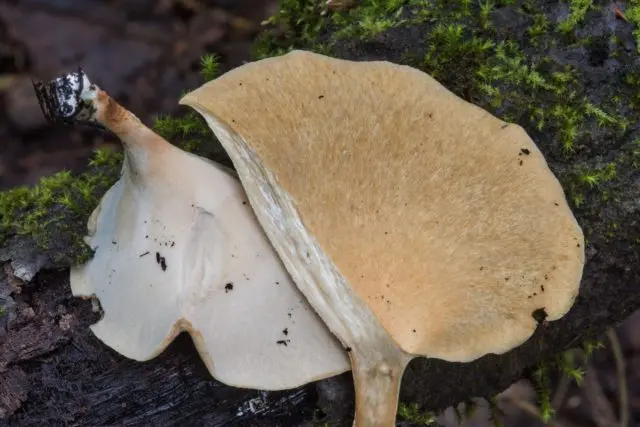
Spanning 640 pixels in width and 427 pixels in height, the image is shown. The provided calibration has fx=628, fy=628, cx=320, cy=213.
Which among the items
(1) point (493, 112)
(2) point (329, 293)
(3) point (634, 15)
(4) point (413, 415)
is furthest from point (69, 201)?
(3) point (634, 15)

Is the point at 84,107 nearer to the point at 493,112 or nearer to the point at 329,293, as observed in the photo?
the point at 329,293

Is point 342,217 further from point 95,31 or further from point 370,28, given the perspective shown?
point 95,31

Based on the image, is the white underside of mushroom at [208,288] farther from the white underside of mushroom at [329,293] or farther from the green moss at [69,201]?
the green moss at [69,201]

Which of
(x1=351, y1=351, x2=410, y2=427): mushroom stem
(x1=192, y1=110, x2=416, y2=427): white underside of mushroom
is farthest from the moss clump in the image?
(x1=351, y1=351, x2=410, y2=427): mushroom stem

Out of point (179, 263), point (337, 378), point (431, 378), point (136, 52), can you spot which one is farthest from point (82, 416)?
point (136, 52)

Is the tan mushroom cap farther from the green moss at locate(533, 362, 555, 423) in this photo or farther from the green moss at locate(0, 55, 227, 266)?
the green moss at locate(533, 362, 555, 423)

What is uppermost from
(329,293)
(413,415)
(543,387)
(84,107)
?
(84,107)
